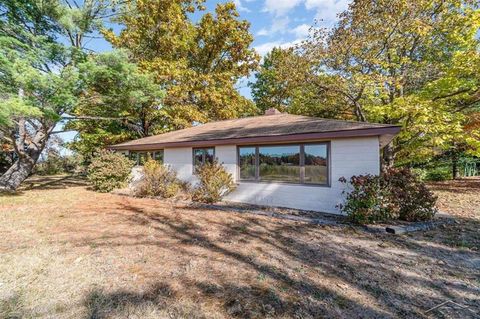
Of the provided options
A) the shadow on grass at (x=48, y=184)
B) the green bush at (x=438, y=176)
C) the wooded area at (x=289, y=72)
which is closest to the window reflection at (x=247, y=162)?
the wooded area at (x=289, y=72)

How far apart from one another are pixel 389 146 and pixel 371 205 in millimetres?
7892

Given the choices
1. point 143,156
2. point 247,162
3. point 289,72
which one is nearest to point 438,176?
point 289,72

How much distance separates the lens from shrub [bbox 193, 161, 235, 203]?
9.48m

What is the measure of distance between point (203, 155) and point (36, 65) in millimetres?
8959

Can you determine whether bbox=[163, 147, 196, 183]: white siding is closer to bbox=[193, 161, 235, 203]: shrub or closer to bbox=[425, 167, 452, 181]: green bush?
bbox=[193, 161, 235, 203]: shrub

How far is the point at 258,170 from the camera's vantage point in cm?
955

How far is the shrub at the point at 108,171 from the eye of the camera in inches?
504

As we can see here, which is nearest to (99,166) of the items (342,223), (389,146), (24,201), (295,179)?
(24,201)

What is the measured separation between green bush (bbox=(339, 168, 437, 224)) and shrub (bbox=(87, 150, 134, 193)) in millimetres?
11409

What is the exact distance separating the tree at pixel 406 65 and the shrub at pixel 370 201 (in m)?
5.29

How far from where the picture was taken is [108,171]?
12914 mm

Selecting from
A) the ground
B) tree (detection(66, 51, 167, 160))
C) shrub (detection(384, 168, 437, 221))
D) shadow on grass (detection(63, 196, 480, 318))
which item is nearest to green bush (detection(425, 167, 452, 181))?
the ground

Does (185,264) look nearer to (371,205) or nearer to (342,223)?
(342,223)

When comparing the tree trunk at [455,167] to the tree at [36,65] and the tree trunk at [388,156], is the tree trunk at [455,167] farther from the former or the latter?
Answer: the tree at [36,65]
